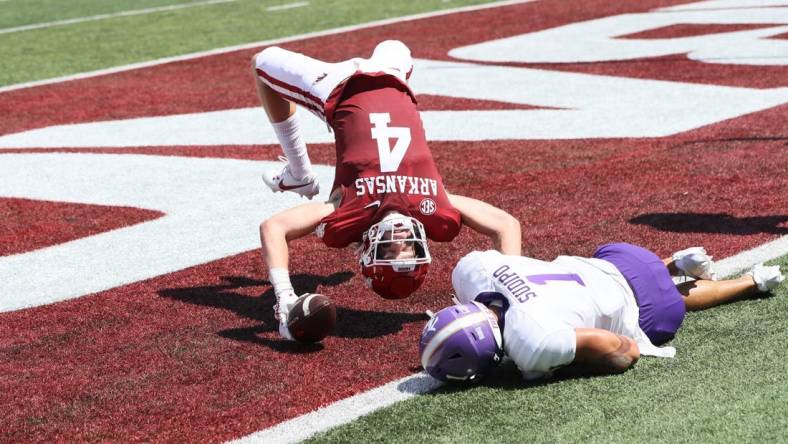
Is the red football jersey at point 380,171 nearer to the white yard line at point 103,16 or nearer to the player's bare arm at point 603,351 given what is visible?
the player's bare arm at point 603,351

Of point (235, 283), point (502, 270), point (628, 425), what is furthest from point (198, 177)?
point (628, 425)

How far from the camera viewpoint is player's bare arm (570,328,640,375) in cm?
454

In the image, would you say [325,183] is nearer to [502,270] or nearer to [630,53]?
[502,270]

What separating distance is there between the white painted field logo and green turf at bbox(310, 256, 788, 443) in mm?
889

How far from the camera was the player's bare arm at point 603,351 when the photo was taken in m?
4.54

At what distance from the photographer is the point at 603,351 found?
14.9 ft

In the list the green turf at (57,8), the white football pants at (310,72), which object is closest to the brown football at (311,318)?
the white football pants at (310,72)

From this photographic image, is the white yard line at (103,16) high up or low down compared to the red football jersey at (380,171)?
down

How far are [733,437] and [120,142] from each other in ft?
23.4

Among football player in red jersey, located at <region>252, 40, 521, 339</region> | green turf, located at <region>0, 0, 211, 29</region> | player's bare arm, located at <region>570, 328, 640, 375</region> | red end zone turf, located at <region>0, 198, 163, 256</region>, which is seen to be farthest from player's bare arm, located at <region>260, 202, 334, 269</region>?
green turf, located at <region>0, 0, 211, 29</region>

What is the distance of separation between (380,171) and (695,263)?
146 cm

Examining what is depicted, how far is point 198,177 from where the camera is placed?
866cm

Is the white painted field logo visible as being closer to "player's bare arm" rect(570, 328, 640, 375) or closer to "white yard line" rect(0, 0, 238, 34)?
"player's bare arm" rect(570, 328, 640, 375)

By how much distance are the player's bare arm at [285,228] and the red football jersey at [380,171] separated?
0.28 ft
